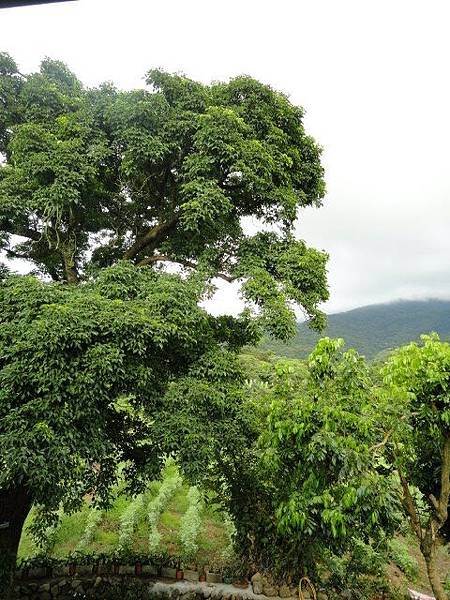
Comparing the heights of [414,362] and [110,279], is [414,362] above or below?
below

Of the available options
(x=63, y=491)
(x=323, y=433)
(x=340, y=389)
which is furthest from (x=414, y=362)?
(x=63, y=491)

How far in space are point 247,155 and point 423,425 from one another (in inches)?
233

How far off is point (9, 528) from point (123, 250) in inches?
267

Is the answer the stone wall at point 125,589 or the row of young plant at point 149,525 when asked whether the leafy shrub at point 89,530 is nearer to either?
the row of young plant at point 149,525

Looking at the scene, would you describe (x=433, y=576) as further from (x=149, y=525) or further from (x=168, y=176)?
(x=149, y=525)

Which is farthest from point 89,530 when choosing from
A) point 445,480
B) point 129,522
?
point 445,480

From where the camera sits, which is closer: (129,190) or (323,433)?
(323,433)

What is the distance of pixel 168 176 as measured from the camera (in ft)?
33.1

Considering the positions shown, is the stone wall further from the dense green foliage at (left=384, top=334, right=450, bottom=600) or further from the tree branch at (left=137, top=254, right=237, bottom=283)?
the tree branch at (left=137, top=254, right=237, bottom=283)

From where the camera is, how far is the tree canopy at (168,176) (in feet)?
27.2

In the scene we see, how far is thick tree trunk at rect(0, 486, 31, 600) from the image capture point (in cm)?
854

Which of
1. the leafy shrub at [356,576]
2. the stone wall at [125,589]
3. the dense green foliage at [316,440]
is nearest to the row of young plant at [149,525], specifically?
the stone wall at [125,589]

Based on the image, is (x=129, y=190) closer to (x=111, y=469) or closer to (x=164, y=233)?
(x=164, y=233)

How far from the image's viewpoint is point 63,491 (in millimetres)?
5996
